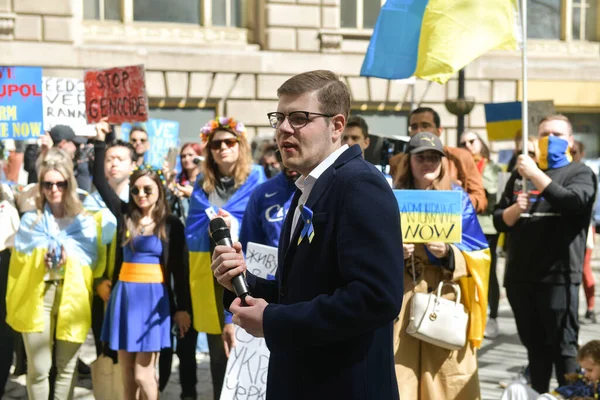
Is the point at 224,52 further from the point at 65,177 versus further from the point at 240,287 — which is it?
the point at 240,287

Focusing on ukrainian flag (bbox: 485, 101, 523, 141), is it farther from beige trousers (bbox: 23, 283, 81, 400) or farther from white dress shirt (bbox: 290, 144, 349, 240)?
white dress shirt (bbox: 290, 144, 349, 240)

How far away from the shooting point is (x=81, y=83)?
955 centimetres

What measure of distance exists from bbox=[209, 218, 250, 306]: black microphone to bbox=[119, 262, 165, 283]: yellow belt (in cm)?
315

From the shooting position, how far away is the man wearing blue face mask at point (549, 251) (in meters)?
6.00

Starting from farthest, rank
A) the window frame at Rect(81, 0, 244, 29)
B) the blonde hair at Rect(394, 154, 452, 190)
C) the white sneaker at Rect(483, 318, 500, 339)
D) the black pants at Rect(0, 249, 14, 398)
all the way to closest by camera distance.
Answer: the window frame at Rect(81, 0, 244, 29) < the white sneaker at Rect(483, 318, 500, 339) < the black pants at Rect(0, 249, 14, 398) < the blonde hair at Rect(394, 154, 452, 190)

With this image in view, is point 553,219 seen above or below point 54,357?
above

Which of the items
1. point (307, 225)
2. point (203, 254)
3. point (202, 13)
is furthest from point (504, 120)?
point (202, 13)

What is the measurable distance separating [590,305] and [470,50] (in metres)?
4.55

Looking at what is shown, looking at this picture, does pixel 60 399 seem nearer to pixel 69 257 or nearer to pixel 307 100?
pixel 69 257

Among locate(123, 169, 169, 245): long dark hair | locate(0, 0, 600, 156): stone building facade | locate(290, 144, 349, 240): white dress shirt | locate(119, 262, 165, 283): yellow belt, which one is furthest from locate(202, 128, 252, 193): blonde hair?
locate(0, 0, 600, 156): stone building facade

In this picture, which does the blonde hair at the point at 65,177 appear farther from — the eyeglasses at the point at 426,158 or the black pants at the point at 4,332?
the eyeglasses at the point at 426,158

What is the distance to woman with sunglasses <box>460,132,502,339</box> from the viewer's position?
945 centimetres

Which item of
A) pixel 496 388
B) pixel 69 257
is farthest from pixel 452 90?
pixel 69 257

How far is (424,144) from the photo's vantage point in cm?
543
